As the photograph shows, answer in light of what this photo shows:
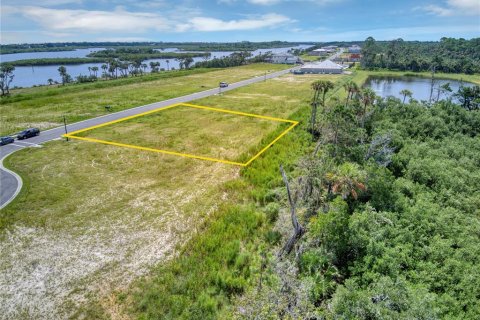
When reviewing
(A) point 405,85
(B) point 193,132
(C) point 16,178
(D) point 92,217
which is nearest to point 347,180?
(D) point 92,217

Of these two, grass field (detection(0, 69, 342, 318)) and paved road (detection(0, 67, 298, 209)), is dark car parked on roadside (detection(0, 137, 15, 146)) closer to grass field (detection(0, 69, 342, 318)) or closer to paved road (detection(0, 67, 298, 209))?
paved road (detection(0, 67, 298, 209))

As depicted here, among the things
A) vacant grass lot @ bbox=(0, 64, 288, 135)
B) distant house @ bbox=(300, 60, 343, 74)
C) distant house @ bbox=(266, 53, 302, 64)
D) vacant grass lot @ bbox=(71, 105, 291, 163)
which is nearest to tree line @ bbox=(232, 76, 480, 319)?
vacant grass lot @ bbox=(71, 105, 291, 163)

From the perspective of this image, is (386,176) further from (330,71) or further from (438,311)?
(330,71)

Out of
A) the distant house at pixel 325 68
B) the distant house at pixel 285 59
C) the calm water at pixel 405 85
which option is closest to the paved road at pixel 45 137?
the calm water at pixel 405 85

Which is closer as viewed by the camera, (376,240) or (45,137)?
(376,240)

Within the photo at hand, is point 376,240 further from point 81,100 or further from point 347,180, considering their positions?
point 81,100

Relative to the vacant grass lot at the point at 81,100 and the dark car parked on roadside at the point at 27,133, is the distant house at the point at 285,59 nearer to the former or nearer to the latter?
the vacant grass lot at the point at 81,100
